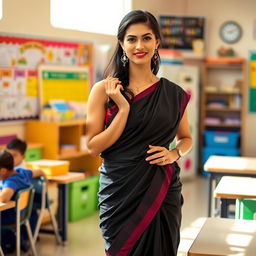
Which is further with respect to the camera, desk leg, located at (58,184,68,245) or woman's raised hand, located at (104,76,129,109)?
desk leg, located at (58,184,68,245)

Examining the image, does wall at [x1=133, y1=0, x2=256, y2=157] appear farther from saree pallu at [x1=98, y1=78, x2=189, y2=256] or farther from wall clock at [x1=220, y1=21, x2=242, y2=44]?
saree pallu at [x1=98, y1=78, x2=189, y2=256]

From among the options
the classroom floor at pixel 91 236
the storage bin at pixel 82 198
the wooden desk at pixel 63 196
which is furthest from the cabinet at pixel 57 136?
the wooden desk at pixel 63 196

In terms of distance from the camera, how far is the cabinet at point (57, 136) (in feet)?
18.6

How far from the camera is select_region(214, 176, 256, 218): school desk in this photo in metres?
Result: 3.30

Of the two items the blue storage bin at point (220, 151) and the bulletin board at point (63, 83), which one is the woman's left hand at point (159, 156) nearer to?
the bulletin board at point (63, 83)

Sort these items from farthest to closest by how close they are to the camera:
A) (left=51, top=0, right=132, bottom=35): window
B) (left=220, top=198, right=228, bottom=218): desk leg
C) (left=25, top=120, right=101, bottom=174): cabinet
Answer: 1. (left=51, top=0, right=132, bottom=35): window
2. (left=25, top=120, right=101, bottom=174): cabinet
3. (left=220, top=198, right=228, bottom=218): desk leg

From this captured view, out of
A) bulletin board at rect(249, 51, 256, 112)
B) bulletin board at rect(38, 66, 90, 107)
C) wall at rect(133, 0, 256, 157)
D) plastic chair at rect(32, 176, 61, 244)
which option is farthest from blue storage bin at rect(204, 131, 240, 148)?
plastic chair at rect(32, 176, 61, 244)

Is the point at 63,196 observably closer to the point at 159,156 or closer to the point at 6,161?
the point at 6,161

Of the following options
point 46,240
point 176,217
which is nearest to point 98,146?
point 176,217

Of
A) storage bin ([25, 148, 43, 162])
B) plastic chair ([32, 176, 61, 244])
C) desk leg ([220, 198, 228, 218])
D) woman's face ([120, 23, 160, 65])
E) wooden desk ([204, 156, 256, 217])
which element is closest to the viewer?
woman's face ([120, 23, 160, 65])

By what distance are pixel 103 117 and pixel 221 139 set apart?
22.0 feet

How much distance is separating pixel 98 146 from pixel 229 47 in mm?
7080

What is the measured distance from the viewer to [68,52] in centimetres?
639

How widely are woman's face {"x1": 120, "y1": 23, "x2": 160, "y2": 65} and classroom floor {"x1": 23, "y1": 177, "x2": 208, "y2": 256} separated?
106 inches
